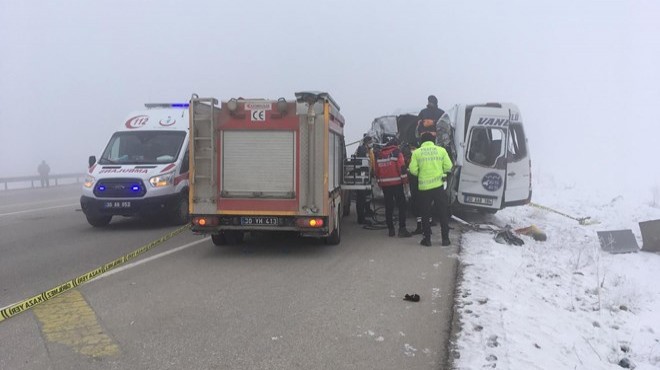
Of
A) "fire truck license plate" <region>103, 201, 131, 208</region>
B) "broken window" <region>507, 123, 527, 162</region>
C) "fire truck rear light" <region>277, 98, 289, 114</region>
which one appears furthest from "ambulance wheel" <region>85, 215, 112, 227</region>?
"broken window" <region>507, 123, 527, 162</region>

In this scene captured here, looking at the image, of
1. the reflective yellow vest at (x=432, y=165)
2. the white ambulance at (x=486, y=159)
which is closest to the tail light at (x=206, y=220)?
the reflective yellow vest at (x=432, y=165)

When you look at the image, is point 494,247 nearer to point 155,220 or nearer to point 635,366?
point 635,366

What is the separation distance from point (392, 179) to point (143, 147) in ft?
18.0

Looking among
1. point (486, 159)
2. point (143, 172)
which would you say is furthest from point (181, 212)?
point (486, 159)

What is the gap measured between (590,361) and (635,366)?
0.42 m

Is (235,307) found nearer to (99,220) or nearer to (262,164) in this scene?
(262,164)

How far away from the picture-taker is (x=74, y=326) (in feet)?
15.6

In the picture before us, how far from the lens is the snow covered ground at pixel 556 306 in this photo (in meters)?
4.12

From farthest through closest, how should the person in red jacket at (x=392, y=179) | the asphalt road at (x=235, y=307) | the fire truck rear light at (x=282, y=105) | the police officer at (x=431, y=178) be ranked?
1. the person in red jacket at (x=392, y=179)
2. the police officer at (x=431, y=178)
3. the fire truck rear light at (x=282, y=105)
4. the asphalt road at (x=235, y=307)

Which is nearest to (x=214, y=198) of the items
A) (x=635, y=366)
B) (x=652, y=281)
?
(x=635, y=366)

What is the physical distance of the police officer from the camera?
857 cm

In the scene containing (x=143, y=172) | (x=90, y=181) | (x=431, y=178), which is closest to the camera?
(x=431, y=178)

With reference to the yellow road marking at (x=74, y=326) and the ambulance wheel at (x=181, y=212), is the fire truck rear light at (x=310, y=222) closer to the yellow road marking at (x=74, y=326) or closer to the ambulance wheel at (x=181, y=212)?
the yellow road marking at (x=74, y=326)

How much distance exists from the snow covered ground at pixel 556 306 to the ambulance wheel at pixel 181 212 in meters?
5.98
